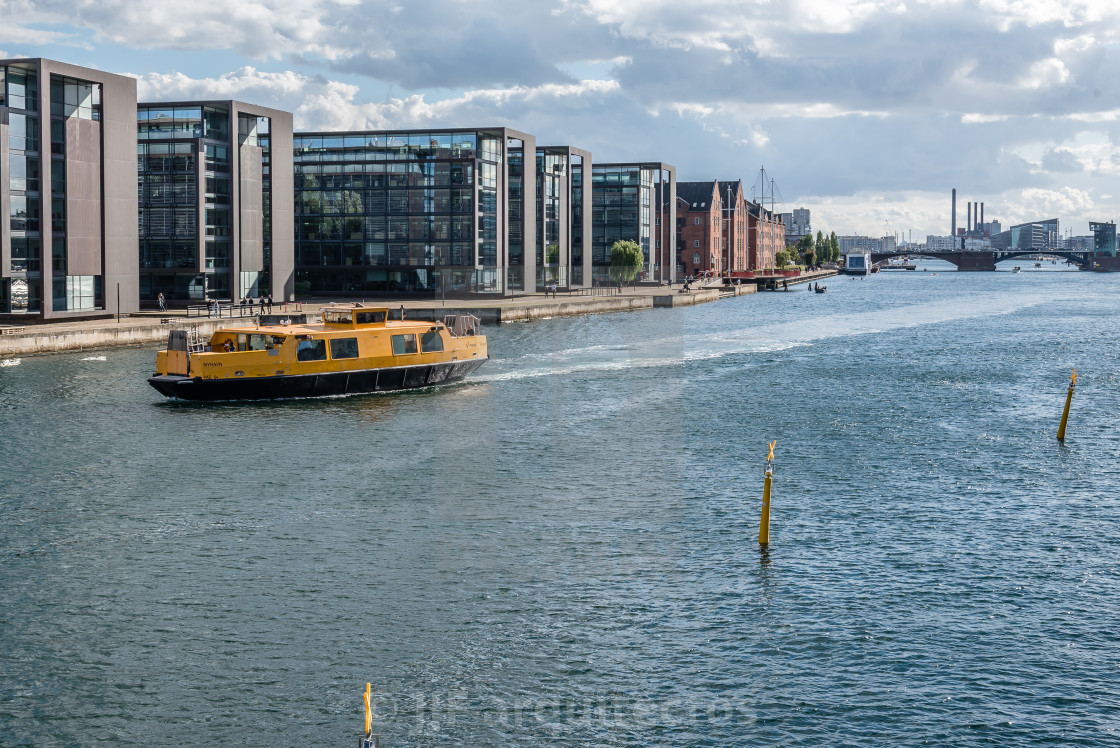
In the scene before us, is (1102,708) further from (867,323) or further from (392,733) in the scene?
(867,323)

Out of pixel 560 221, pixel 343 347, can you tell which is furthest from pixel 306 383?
pixel 560 221

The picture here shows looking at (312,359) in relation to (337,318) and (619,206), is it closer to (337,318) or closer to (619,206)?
(337,318)

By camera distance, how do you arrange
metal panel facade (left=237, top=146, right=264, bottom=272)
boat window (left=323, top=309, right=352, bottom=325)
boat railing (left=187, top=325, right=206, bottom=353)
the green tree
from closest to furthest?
boat railing (left=187, top=325, right=206, bottom=353) → boat window (left=323, top=309, right=352, bottom=325) → metal panel facade (left=237, top=146, right=264, bottom=272) → the green tree

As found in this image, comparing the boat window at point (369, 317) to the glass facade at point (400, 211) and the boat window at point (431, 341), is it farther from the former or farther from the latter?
the glass facade at point (400, 211)

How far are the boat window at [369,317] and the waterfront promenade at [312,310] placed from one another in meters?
21.4

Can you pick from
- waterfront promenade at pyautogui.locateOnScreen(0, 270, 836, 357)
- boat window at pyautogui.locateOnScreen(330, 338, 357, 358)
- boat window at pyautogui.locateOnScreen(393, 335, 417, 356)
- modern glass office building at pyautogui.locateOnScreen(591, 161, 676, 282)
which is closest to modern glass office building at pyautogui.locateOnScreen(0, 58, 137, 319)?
waterfront promenade at pyautogui.locateOnScreen(0, 270, 836, 357)

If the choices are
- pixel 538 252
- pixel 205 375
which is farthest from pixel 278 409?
pixel 538 252

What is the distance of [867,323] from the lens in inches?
4181

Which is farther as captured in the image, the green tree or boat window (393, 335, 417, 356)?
the green tree

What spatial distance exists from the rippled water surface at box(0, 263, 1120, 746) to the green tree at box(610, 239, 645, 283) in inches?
4255

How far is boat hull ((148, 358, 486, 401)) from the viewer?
155 ft

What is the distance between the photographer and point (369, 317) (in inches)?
2069

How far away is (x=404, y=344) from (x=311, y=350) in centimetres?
471

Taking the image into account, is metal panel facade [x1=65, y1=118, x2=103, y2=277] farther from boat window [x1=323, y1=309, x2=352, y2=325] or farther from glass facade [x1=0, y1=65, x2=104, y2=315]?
boat window [x1=323, y1=309, x2=352, y2=325]
